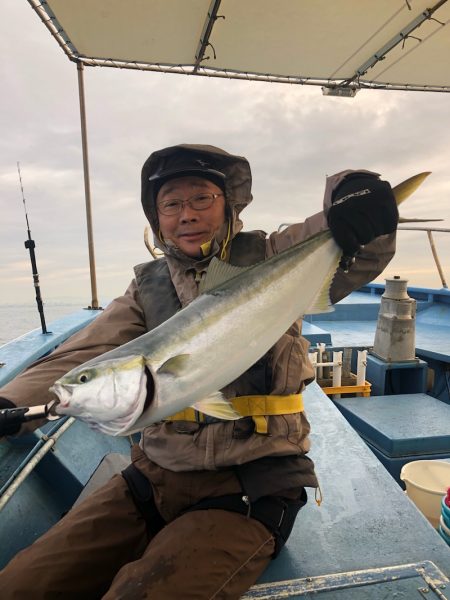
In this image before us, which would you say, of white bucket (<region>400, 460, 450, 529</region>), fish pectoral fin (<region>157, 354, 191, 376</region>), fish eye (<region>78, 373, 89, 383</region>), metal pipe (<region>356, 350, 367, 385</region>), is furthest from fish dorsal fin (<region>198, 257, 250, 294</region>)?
metal pipe (<region>356, 350, 367, 385</region>)

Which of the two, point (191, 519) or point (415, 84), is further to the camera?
point (415, 84)

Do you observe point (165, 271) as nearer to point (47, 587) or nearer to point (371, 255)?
point (371, 255)

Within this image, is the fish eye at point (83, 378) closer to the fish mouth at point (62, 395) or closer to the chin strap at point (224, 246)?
the fish mouth at point (62, 395)

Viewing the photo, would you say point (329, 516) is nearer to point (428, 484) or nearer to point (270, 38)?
point (428, 484)

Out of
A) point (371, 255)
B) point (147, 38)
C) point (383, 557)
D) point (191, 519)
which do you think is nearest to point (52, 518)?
point (191, 519)

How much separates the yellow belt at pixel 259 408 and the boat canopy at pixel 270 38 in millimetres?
4913

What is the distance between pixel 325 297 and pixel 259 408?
695 mm

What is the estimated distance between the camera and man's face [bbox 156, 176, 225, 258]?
2439 mm

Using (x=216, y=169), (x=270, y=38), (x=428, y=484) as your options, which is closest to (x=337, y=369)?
(x=428, y=484)

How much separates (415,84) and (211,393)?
8051 mm

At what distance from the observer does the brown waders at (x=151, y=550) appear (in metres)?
1.60

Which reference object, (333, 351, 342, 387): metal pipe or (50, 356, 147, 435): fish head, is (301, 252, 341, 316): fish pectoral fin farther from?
(333, 351, 342, 387): metal pipe

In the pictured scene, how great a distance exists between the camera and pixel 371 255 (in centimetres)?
226

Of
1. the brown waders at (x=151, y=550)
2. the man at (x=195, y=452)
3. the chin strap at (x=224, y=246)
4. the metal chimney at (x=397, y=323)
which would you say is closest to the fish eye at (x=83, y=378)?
the man at (x=195, y=452)
